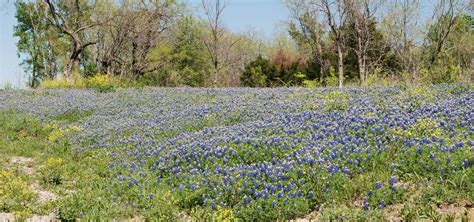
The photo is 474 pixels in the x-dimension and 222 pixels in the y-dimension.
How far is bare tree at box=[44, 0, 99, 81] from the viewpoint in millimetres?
29172

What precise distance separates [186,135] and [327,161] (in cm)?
330

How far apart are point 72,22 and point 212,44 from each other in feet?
43.1

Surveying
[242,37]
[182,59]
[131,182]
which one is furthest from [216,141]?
[242,37]

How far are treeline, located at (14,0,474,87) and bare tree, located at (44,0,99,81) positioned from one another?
0.07 metres

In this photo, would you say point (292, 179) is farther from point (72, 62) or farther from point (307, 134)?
point (72, 62)

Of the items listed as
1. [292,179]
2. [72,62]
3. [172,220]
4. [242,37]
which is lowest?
[172,220]

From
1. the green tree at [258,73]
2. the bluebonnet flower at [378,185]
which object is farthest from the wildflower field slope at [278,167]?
the green tree at [258,73]

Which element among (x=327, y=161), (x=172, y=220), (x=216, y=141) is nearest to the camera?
(x=172, y=220)

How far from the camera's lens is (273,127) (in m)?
7.67

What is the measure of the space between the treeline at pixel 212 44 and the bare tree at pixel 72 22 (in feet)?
0.24

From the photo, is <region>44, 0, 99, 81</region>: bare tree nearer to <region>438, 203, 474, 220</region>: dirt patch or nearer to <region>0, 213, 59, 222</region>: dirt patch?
<region>0, 213, 59, 222</region>: dirt patch

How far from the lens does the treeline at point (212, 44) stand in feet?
106

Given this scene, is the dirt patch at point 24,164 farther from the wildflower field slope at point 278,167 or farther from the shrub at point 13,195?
the shrub at point 13,195

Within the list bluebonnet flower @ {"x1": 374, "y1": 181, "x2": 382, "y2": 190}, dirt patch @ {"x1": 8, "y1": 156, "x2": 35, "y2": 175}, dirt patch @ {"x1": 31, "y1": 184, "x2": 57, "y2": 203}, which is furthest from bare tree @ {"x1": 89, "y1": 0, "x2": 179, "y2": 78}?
bluebonnet flower @ {"x1": 374, "y1": 181, "x2": 382, "y2": 190}
